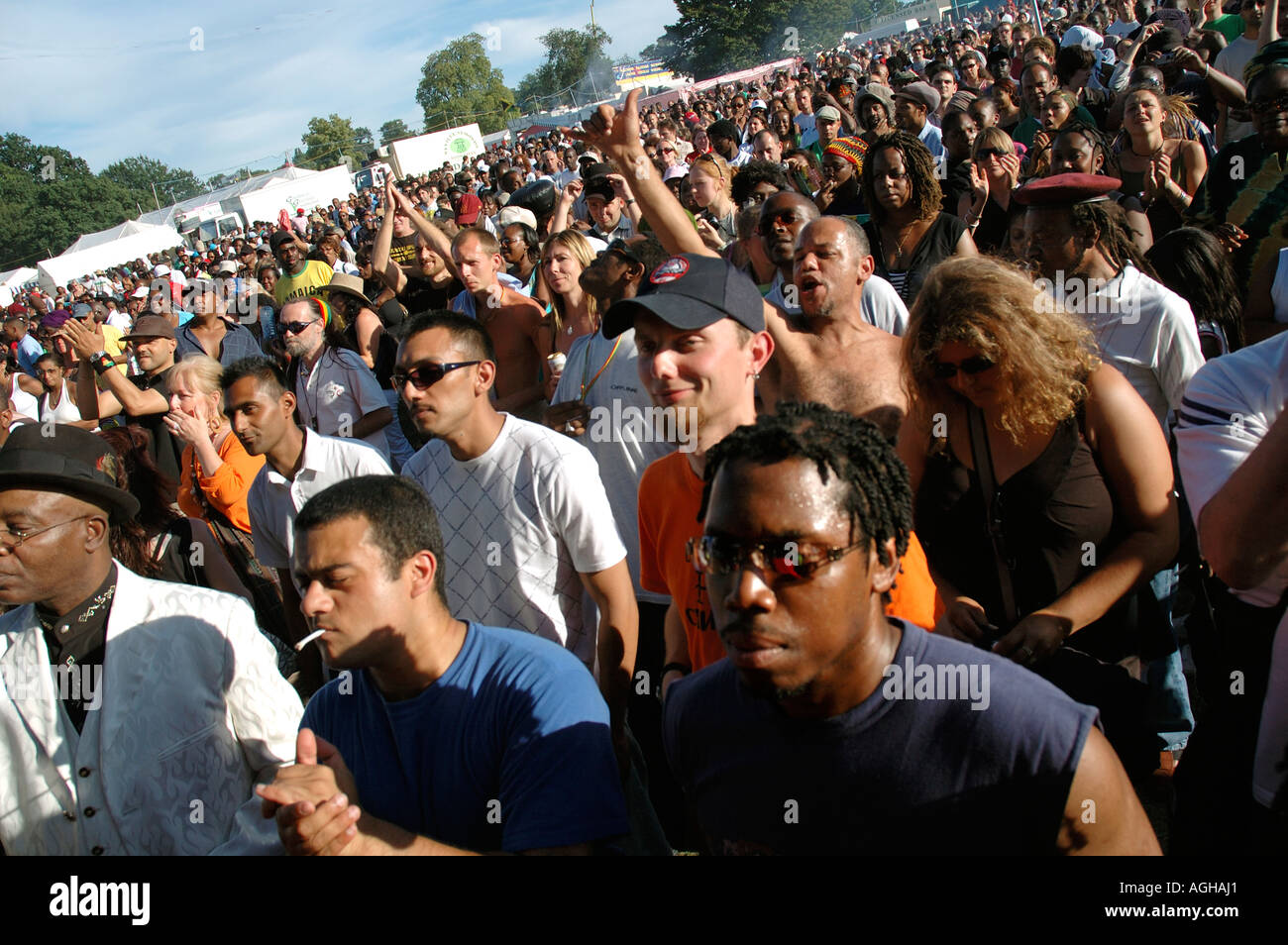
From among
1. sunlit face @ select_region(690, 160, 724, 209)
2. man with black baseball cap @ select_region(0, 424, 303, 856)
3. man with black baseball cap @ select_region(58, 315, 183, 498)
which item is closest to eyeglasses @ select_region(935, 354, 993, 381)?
man with black baseball cap @ select_region(0, 424, 303, 856)

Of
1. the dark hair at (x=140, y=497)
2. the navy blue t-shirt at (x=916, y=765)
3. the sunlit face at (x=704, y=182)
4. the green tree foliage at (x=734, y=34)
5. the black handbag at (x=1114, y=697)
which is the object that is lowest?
the black handbag at (x=1114, y=697)

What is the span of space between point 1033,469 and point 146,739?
2567 millimetres

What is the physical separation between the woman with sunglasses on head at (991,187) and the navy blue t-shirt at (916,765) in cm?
462

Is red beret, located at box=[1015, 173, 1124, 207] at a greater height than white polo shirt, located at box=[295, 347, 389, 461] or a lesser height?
greater

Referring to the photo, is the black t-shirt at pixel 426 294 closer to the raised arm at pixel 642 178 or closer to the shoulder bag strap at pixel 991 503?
the raised arm at pixel 642 178

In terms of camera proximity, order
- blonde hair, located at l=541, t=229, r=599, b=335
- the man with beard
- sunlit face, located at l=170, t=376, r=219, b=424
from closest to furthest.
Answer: sunlit face, located at l=170, t=376, r=219, b=424, blonde hair, located at l=541, t=229, r=599, b=335, the man with beard

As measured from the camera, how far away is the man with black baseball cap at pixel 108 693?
2230 mm

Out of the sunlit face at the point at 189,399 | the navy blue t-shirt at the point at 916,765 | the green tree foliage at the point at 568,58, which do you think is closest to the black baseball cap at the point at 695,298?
the navy blue t-shirt at the point at 916,765

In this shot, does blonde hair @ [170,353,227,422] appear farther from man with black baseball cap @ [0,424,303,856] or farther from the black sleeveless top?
the black sleeveless top

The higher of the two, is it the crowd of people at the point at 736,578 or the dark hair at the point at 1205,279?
the dark hair at the point at 1205,279

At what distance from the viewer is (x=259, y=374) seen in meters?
3.77

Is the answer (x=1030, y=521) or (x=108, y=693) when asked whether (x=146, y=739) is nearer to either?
(x=108, y=693)

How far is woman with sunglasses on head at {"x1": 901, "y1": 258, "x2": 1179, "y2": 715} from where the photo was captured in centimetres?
226

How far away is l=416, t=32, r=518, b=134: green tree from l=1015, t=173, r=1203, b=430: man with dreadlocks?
254 feet
